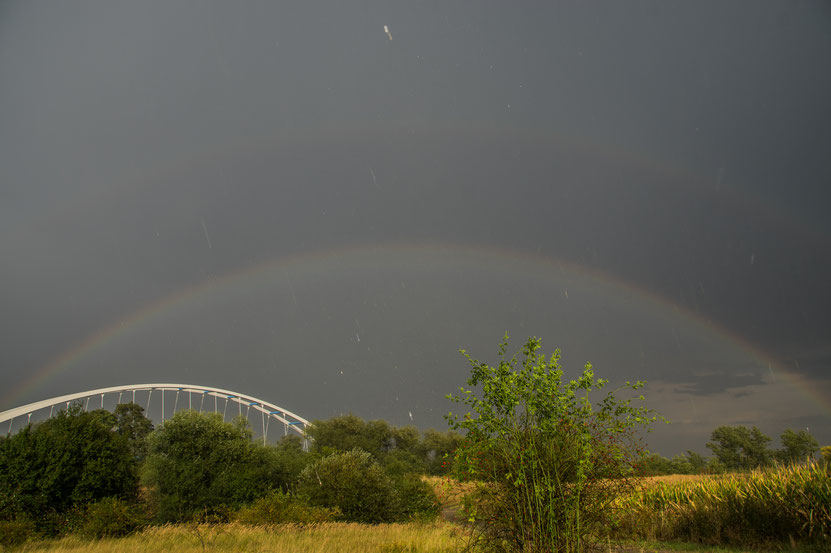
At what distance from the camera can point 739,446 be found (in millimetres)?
74875

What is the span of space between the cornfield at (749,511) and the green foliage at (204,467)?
78.9ft

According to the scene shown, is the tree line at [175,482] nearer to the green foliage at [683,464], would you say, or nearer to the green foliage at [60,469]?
the green foliage at [60,469]

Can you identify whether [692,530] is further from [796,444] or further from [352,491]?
[796,444]

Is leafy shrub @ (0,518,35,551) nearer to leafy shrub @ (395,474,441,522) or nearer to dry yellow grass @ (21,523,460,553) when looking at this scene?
dry yellow grass @ (21,523,460,553)

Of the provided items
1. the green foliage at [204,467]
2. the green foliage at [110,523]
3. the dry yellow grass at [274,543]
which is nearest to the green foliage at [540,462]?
the dry yellow grass at [274,543]

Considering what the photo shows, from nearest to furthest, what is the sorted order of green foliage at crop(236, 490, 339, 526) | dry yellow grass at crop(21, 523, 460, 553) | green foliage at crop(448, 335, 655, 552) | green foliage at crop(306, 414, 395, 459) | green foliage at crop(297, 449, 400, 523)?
1. green foliage at crop(448, 335, 655, 552)
2. dry yellow grass at crop(21, 523, 460, 553)
3. green foliage at crop(236, 490, 339, 526)
4. green foliage at crop(297, 449, 400, 523)
5. green foliage at crop(306, 414, 395, 459)

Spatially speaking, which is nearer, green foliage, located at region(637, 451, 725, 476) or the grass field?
the grass field

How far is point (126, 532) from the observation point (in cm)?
1884

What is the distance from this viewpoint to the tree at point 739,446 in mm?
73062

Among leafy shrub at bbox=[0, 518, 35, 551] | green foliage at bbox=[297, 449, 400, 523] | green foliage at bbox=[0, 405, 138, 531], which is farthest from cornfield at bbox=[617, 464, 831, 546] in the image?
green foliage at bbox=[0, 405, 138, 531]

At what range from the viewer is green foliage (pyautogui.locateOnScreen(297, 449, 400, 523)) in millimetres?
24922

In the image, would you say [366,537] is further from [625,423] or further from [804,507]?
[804,507]

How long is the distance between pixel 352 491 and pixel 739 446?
79.2m

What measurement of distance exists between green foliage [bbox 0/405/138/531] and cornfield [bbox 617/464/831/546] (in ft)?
87.7
